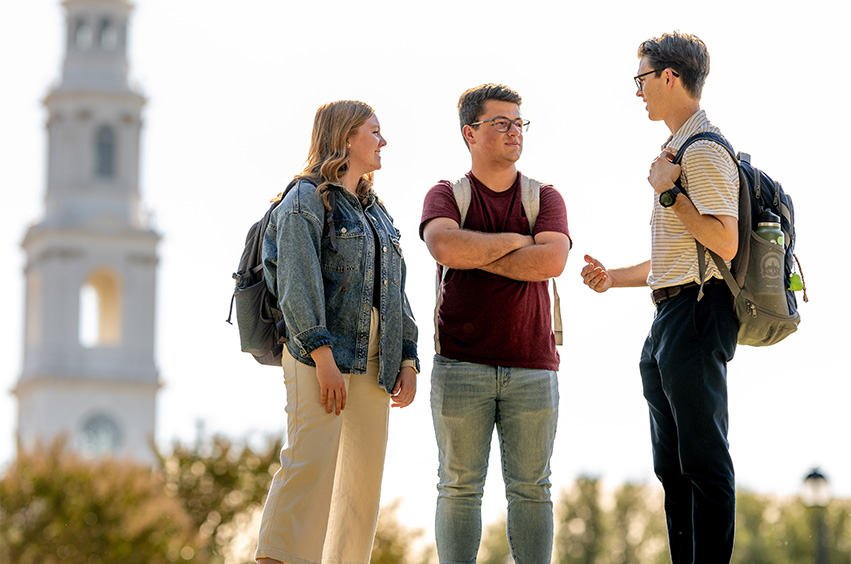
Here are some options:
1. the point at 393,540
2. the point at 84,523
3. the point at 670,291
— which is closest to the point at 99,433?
the point at 393,540

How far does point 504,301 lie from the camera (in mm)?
6582

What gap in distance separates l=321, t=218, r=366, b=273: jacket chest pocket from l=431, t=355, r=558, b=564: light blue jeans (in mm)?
600

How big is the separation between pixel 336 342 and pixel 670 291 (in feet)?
4.56

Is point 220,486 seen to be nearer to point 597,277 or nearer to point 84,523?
point 84,523

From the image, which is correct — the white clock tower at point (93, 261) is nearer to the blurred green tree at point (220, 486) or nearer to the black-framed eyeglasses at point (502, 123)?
the blurred green tree at point (220, 486)

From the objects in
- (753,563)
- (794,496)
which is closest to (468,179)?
(753,563)

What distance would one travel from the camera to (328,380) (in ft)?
20.4

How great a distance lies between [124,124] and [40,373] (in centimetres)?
1488

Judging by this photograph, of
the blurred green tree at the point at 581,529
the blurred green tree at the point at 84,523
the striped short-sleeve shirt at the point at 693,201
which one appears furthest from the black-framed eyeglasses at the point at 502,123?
the blurred green tree at the point at 581,529

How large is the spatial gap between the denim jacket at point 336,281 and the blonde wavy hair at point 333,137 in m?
0.10

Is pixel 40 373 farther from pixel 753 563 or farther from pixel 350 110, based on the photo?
pixel 350 110

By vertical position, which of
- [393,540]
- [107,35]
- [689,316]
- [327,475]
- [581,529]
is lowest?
[581,529]

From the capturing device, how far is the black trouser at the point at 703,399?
593 centimetres

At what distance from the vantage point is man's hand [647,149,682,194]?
238 inches
